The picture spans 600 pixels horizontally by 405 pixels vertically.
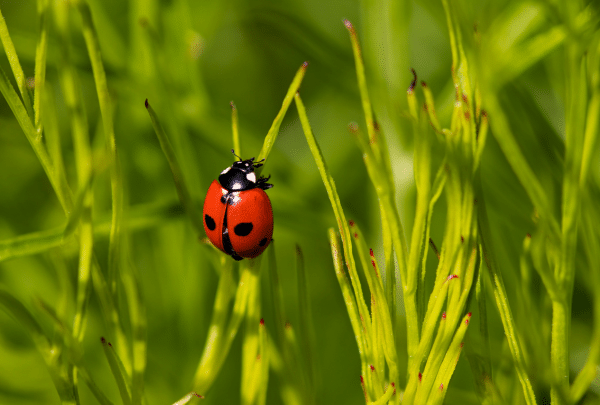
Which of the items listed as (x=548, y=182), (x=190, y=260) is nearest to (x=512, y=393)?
(x=548, y=182)

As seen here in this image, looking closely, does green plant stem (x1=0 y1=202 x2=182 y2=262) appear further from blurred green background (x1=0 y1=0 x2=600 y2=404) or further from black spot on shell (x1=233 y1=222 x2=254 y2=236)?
black spot on shell (x1=233 y1=222 x2=254 y2=236)

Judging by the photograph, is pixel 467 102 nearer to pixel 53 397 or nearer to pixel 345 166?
pixel 345 166

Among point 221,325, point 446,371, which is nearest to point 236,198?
point 221,325

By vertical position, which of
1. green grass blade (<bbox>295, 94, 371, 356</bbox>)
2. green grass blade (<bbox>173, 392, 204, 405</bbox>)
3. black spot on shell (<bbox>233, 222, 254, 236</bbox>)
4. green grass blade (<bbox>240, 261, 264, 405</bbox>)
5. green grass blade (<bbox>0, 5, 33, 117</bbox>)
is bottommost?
green grass blade (<bbox>173, 392, 204, 405</bbox>)

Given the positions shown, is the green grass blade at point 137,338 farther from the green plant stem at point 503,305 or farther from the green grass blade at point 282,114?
the green plant stem at point 503,305

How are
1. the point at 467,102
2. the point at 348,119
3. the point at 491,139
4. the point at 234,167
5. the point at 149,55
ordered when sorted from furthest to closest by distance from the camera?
the point at 348,119 → the point at 491,139 → the point at 234,167 → the point at 149,55 → the point at 467,102

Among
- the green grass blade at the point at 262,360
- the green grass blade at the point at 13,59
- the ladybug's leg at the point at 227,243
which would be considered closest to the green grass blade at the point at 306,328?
the green grass blade at the point at 262,360

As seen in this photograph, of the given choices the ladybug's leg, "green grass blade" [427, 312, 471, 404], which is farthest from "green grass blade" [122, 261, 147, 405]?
"green grass blade" [427, 312, 471, 404]
